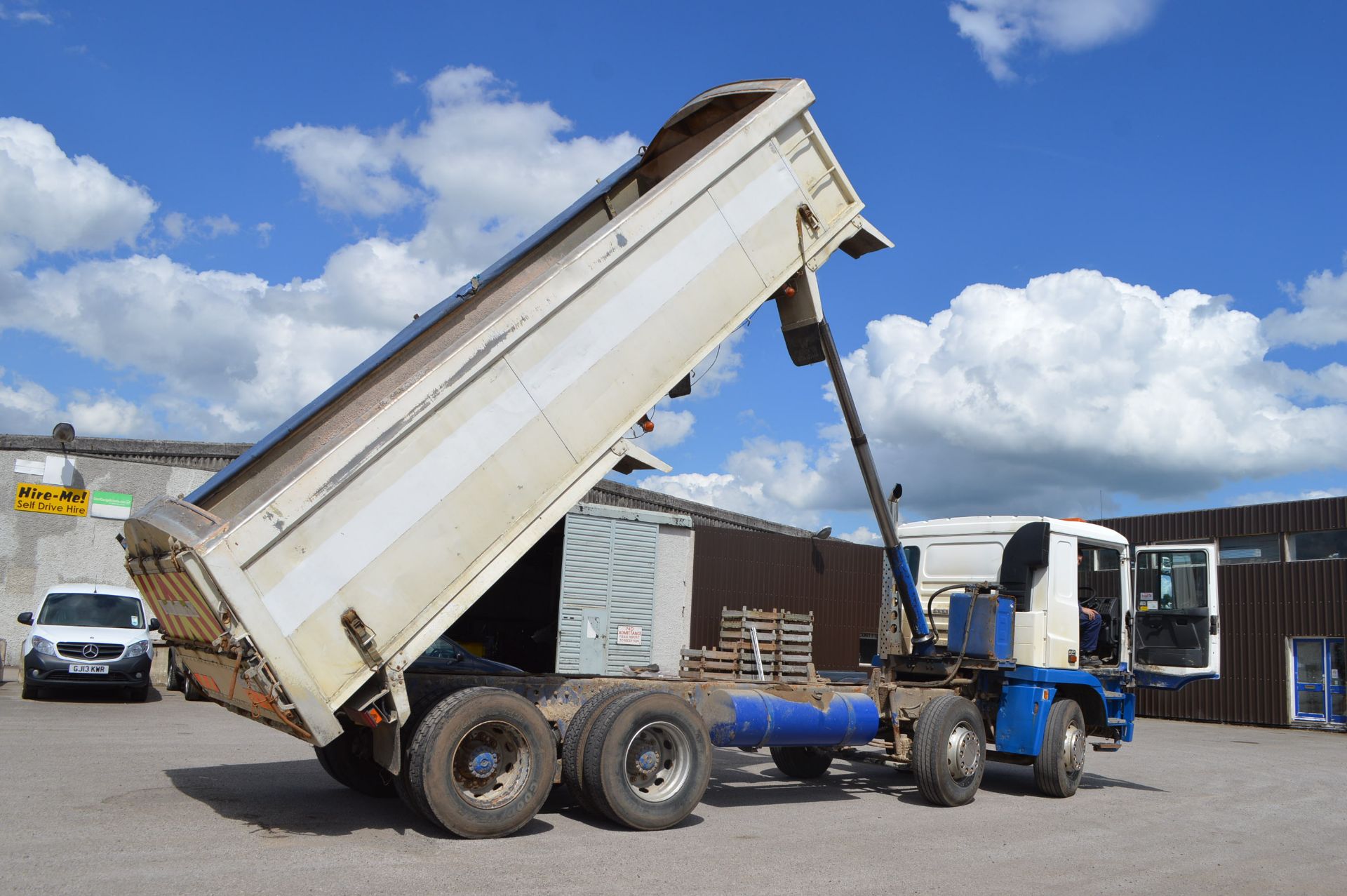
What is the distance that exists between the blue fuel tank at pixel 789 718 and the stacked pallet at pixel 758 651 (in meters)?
0.71

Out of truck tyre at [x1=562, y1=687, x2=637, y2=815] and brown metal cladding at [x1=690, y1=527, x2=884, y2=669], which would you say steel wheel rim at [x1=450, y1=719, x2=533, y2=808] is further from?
brown metal cladding at [x1=690, y1=527, x2=884, y2=669]

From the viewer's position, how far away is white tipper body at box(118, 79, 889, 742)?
20.7 ft

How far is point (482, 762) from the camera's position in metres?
7.18

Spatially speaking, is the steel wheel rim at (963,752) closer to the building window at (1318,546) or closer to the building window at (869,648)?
the building window at (869,648)

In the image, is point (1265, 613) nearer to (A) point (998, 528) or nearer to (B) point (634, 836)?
(A) point (998, 528)

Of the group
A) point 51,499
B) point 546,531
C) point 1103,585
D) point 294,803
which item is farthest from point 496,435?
point 51,499

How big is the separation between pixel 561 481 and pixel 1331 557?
2273cm

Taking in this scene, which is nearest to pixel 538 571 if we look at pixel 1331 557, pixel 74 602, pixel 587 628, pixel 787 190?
pixel 587 628

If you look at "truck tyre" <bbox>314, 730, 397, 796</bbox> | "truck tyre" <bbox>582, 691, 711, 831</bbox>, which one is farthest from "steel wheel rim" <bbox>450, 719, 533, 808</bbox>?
"truck tyre" <bbox>314, 730, 397, 796</bbox>

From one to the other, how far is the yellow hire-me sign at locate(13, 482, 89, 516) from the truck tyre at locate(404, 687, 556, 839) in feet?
53.9

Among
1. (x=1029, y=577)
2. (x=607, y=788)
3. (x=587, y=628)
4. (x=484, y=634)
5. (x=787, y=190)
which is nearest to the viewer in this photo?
(x=607, y=788)

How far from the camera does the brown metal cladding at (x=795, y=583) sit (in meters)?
23.0

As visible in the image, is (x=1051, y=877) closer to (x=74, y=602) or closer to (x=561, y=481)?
(x=561, y=481)

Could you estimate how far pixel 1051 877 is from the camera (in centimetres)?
712
